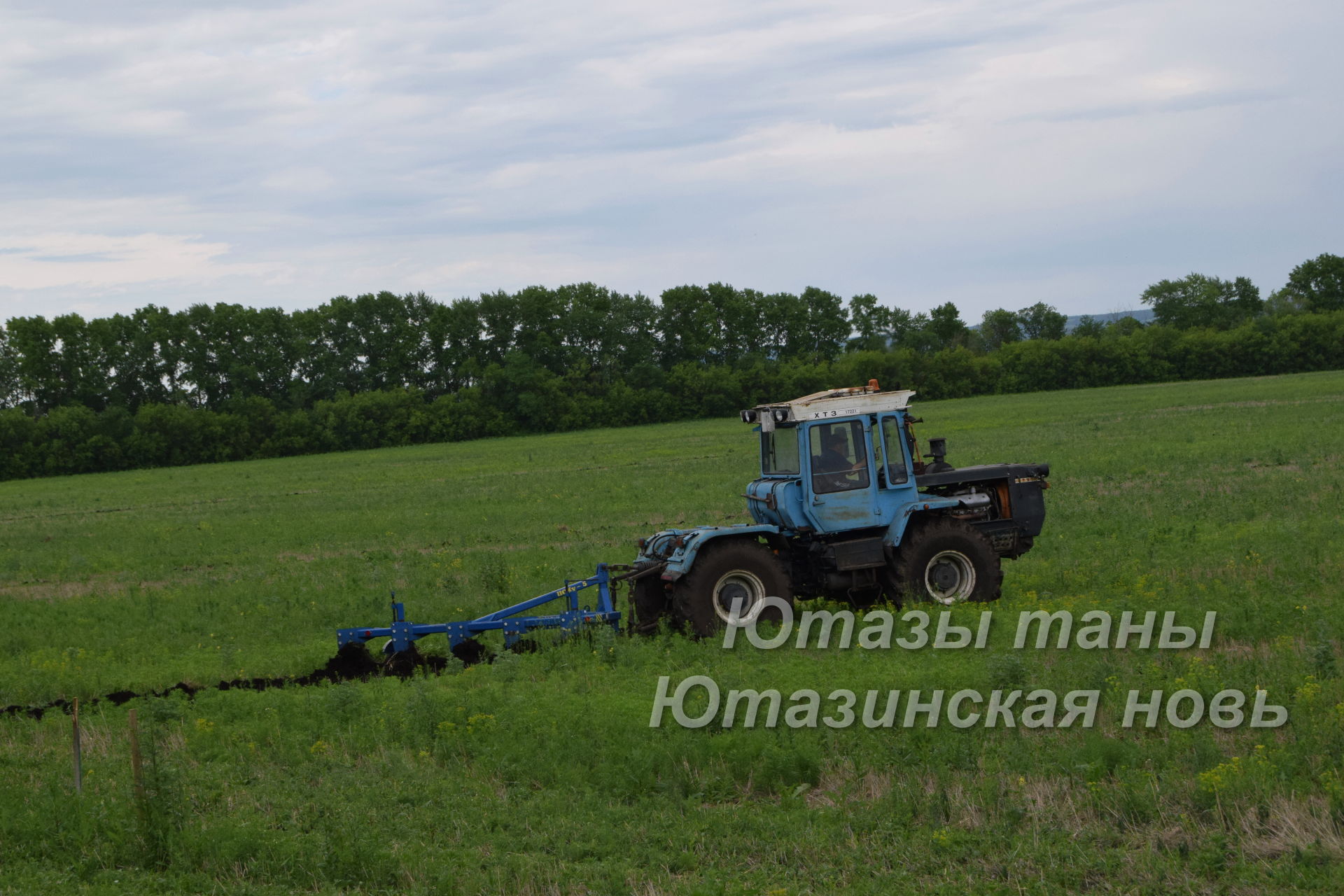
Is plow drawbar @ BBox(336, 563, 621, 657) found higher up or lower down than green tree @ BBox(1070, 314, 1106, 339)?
lower down

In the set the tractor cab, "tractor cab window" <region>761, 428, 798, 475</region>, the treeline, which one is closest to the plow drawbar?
the tractor cab

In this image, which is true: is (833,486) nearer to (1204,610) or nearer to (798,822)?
(1204,610)

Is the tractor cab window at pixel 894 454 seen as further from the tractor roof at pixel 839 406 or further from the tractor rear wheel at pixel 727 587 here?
the tractor rear wheel at pixel 727 587

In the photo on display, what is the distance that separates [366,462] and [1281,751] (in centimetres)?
6048

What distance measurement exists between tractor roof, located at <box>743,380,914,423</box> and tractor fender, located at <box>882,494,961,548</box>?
3.73 ft

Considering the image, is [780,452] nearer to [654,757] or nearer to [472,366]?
[654,757]

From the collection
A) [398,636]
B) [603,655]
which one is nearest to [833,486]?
[603,655]

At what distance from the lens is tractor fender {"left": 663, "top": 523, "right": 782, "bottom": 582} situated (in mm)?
12266

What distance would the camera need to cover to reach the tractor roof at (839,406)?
42.3 feet

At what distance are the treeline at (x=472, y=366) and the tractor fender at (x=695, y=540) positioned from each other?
74.7 m

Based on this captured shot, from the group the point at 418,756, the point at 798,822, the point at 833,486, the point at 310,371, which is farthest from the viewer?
the point at 310,371

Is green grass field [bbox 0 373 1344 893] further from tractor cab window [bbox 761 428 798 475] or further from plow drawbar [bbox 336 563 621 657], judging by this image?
tractor cab window [bbox 761 428 798 475]

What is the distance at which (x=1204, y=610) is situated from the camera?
11477 millimetres

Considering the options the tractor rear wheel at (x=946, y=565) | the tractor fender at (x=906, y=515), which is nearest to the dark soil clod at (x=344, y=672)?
the tractor fender at (x=906, y=515)
